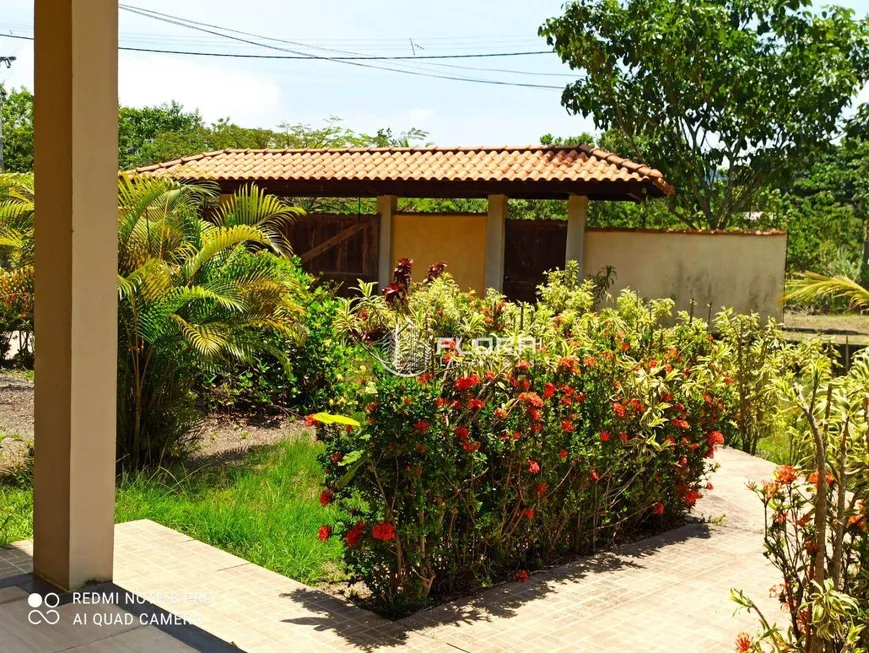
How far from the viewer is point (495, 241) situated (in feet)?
52.0

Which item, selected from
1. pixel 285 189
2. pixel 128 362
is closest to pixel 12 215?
pixel 128 362

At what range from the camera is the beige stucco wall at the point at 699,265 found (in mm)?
15164

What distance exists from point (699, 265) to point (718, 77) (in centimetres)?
530

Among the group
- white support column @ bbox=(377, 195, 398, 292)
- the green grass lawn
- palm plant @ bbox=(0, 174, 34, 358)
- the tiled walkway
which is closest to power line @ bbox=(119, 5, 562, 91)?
white support column @ bbox=(377, 195, 398, 292)

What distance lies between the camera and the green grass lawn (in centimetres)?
527

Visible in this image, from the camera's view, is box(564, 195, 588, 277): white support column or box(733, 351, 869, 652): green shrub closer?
box(733, 351, 869, 652): green shrub

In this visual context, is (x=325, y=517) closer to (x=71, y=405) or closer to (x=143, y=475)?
(x=143, y=475)

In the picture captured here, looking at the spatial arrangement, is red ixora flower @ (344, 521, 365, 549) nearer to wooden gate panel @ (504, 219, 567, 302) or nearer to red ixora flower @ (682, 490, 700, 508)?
red ixora flower @ (682, 490, 700, 508)

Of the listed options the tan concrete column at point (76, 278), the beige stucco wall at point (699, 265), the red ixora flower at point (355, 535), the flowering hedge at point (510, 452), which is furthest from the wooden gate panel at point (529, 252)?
the tan concrete column at point (76, 278)

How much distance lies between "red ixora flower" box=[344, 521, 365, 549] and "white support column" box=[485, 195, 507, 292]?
1155 centimetres

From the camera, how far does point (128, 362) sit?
7.20 m

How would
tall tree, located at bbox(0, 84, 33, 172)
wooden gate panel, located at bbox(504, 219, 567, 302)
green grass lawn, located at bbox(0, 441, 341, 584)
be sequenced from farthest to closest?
tall tree, located at bbox(0, 84, 33, 172) → wooden gate panel, located at bbox(504, 219, 567, 302) → green grass lawn, located at bbox(0, 441, 341, 584)

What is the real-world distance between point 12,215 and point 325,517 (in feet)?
11.6

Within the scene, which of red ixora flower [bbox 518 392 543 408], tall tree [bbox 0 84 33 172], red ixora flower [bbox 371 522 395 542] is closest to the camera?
red ixora flower [bbox 371 522 395 542]
